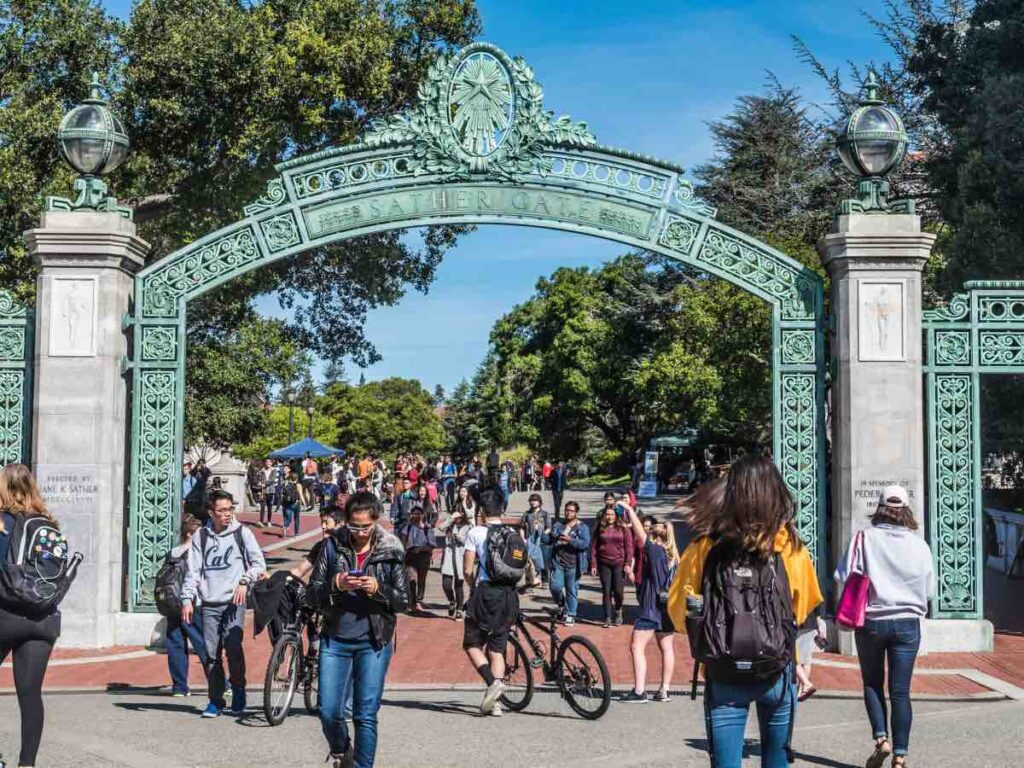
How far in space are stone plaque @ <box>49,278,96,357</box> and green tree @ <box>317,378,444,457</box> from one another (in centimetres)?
8512

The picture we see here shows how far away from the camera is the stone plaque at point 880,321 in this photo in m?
12.4

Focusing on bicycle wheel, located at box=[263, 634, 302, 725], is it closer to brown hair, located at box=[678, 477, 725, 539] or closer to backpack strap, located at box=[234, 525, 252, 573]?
backpack strap, located at box=[234, 525, 252, 573]

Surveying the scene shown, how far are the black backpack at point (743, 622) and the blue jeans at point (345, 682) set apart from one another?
2179mm

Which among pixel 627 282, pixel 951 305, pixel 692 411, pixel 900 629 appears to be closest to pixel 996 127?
pixel 951 305

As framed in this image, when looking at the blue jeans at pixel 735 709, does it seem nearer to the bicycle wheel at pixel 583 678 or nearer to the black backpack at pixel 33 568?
the black backpack at pixel 33 568

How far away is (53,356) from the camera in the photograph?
12.4 metres

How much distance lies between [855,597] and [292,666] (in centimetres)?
416

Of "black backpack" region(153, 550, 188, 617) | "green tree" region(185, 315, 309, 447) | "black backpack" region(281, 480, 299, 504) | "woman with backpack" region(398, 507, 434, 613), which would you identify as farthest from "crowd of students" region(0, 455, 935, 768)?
"black backpack" region(281, 480, 299, 504)

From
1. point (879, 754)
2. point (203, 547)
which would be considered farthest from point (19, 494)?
point (879, 754)

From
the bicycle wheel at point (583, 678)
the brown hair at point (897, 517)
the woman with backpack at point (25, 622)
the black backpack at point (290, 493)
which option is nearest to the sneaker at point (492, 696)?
the bicycle wheel at point (583, 678)

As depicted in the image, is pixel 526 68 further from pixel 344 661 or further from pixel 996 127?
pixel 996 127

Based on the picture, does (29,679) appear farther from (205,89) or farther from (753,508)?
(205,89)

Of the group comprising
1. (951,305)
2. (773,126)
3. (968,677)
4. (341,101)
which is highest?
(773,126)

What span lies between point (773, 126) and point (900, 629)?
131 feet
